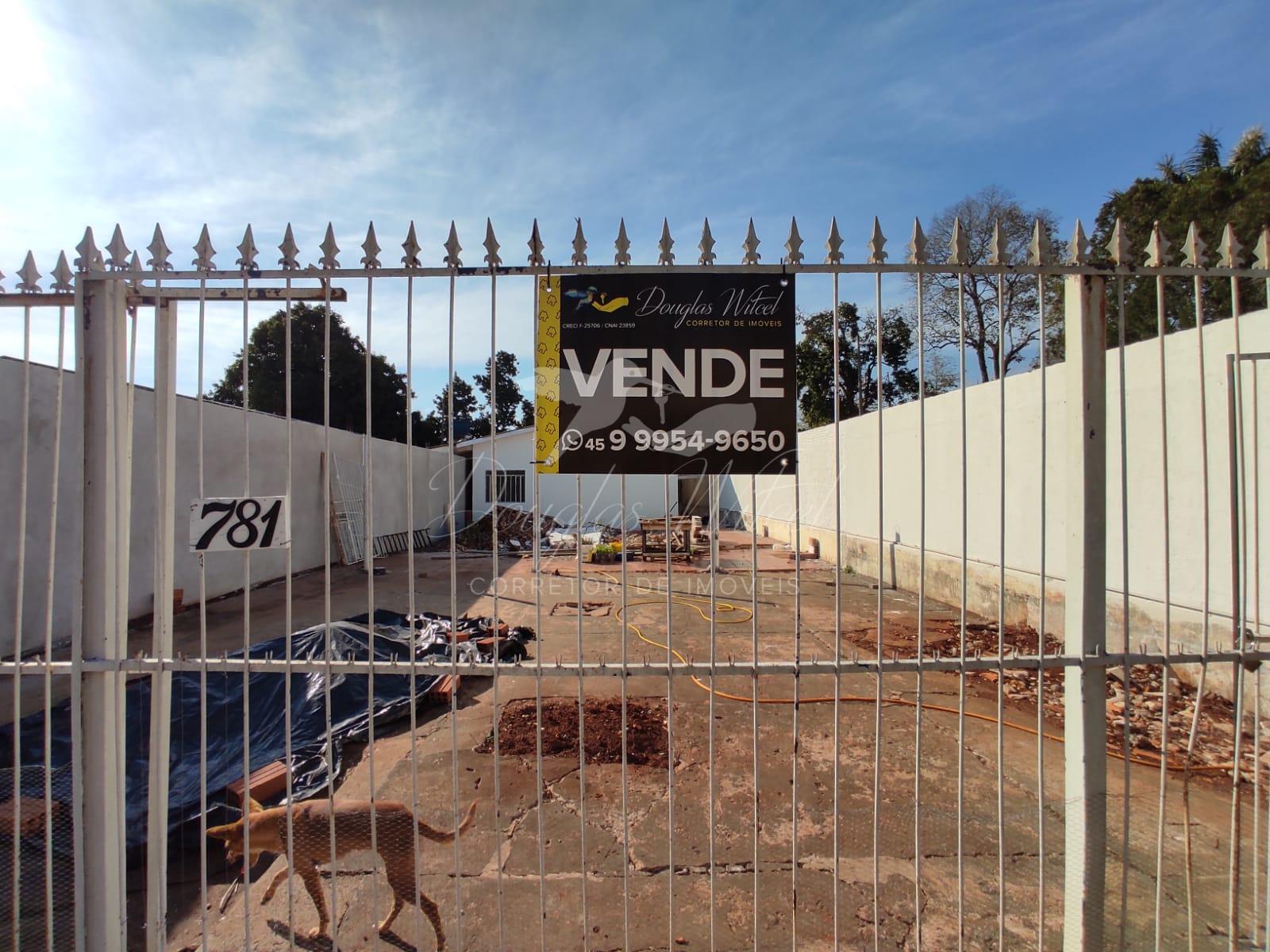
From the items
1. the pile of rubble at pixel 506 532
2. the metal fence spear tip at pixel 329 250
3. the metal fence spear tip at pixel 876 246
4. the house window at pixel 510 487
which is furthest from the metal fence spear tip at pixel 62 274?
the house window at pixel 510 487

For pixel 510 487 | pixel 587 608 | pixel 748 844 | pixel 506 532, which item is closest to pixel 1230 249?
pixel 748 844

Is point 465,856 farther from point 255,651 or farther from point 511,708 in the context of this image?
point 255,651

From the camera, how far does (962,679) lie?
208 centimetres

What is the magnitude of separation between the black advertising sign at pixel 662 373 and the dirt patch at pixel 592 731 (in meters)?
2.37

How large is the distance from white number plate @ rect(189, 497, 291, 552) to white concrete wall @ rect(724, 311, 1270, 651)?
205cm

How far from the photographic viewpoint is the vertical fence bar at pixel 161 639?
6.70 ft

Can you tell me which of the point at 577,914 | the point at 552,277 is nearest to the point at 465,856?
the point at 577,914

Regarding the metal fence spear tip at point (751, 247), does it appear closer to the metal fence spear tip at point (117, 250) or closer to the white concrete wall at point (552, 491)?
the metal fence spear tip at point (117, 250)

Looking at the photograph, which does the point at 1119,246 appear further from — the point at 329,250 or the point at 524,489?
the point at 524,489

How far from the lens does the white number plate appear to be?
2088 mm

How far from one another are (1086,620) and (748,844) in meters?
1.98

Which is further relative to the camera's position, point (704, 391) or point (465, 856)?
point (465, 856)

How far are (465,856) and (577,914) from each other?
27.9 inches

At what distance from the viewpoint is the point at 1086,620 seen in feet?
6.79
